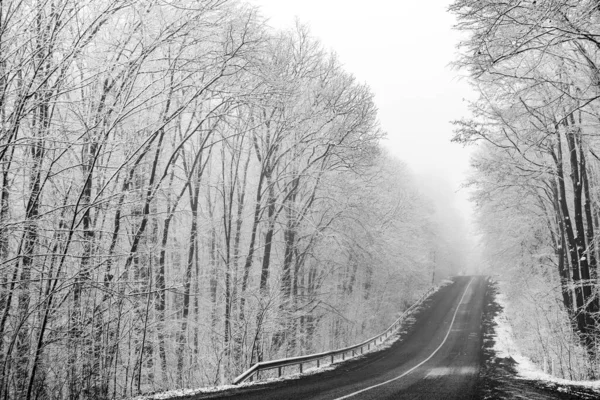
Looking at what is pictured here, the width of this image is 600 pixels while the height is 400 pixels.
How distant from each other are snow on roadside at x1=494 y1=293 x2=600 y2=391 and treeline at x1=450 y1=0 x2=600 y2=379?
0.65 metres

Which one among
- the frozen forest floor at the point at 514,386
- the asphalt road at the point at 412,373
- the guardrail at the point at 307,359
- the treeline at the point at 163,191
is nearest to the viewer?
the treeline at the point at 163,191

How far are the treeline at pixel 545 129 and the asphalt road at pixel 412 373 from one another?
132 inches

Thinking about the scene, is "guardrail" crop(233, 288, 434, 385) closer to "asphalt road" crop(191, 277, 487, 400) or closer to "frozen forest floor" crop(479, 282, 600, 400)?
"asphalt road" crop(191, 277, 487, 400)

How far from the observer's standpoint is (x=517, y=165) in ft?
39.0

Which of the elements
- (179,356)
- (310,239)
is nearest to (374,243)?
(310,239)

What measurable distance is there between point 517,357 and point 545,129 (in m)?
15.5

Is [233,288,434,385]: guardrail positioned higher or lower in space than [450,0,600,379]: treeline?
lower

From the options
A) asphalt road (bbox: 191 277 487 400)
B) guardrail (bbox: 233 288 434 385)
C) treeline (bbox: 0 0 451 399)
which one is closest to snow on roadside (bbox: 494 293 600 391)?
asphalt road (bbox: 191 277 487 400)

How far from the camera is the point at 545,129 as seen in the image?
7930 millimetres

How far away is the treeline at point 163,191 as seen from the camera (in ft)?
18.8

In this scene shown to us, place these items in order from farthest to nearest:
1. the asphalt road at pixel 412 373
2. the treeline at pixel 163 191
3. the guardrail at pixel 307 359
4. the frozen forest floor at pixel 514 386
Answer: the guardrail at pixel 307 359
the asphalt road at pixel 412 373
the frozen forest floor at pixel 514 386
the treeline at pixel 163 191

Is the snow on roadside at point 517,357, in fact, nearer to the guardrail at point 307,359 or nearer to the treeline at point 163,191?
the guardrail at point 307,359

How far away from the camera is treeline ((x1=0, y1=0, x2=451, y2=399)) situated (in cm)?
574

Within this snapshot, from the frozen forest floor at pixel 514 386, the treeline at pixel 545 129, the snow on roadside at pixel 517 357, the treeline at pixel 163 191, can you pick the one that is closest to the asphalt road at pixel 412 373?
the frozen forest floor at pixel 514 386
